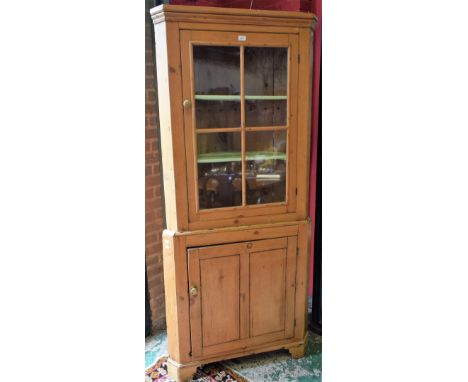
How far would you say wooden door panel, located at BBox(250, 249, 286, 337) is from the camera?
6.35 feet

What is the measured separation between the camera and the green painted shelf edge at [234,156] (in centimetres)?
183

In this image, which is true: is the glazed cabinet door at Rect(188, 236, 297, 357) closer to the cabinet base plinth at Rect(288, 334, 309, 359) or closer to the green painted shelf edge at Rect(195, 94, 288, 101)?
the cabinet base plinth at Rect(288, 334, 309, 359)

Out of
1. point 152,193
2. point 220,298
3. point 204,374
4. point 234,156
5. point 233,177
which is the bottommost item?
point 204,374

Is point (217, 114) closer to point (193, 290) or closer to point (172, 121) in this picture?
point (172, 121)

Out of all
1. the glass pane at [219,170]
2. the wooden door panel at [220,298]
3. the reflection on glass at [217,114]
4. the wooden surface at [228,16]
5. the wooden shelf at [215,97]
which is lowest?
the wooden door panel at [220,298]

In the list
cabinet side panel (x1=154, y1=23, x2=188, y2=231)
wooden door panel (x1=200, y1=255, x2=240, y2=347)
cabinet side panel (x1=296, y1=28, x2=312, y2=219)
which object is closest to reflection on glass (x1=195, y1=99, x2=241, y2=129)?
cabinet side panel (x1=154, y1=23, x2=188, y2=231)

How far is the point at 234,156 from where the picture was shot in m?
1.87

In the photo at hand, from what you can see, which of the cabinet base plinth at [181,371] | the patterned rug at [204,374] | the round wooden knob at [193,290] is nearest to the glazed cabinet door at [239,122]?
the round wooden knob at [193,290]

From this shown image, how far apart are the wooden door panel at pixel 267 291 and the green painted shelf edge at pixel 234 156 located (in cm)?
50

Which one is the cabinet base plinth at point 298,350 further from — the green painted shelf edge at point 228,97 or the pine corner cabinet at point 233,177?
the green painted shelf edge at point 228,97

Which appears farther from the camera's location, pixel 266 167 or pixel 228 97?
pixel 266 167

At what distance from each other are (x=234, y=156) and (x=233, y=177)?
0.11 m

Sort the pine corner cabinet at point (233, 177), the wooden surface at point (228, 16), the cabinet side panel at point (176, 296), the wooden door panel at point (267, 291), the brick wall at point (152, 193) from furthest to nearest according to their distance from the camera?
the brick wall at point (152, 193)
the wooden door panel at point (267, 291)
the cabinet side panel at point (176, 296)
the pine corner cabinet at point (233, 177)
the wooden surface at point (228, 16)

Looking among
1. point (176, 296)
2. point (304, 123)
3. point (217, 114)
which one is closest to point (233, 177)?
point (217, 114)
